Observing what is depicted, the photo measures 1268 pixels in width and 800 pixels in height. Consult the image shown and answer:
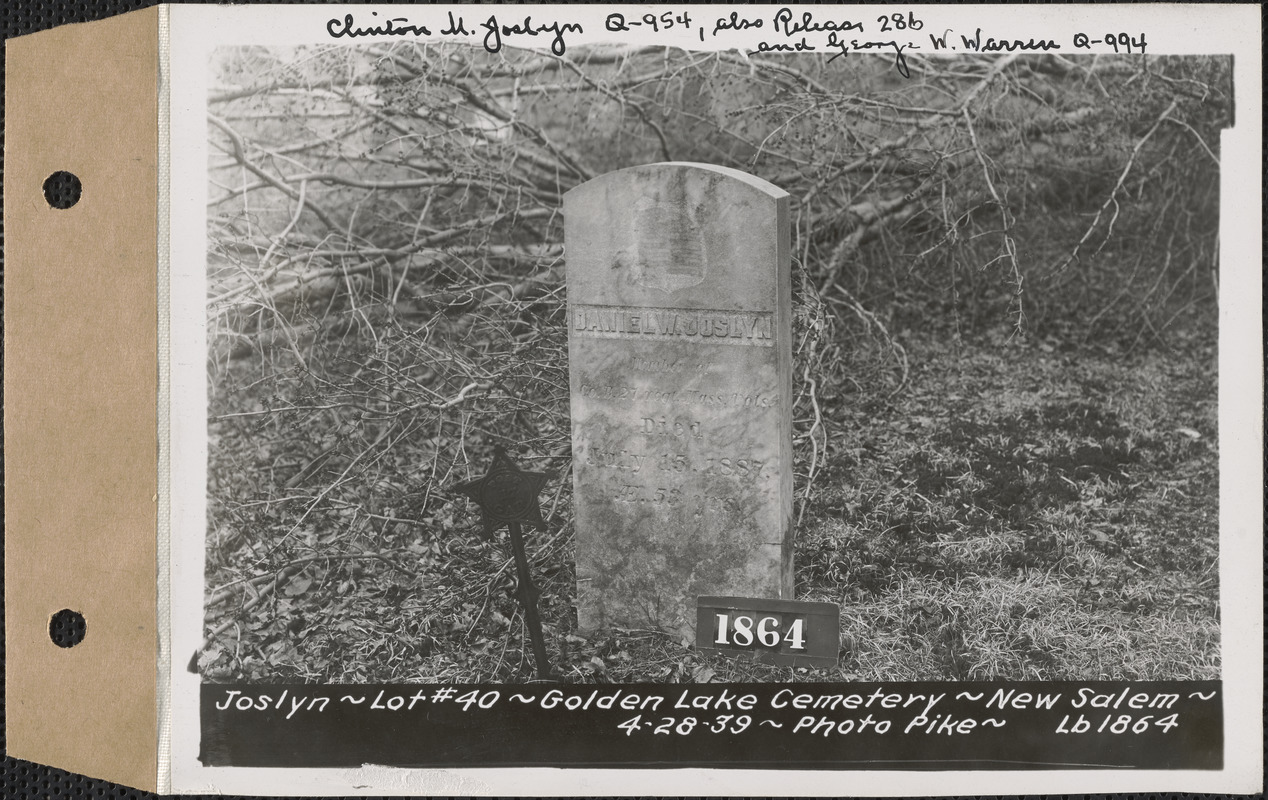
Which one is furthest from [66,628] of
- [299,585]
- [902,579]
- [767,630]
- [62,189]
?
[902,579]

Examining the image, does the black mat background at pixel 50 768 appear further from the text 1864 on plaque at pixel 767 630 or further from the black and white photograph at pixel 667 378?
the text 1864 on plaque at pixel 767 630

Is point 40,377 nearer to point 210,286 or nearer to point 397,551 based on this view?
point 210,286

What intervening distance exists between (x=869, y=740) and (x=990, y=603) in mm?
600

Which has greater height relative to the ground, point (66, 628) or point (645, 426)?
point (645, 426)

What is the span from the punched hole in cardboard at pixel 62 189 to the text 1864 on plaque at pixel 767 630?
2.37 metres

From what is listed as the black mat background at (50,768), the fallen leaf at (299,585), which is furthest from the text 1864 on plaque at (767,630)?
the fallen leaf at (299,585)

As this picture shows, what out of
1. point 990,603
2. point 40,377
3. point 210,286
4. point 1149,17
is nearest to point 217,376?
point 210,286

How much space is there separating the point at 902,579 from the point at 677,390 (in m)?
1.02

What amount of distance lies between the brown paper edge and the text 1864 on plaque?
1.76 m

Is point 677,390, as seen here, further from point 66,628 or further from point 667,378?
point 66,628

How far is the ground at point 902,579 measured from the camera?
3123mm

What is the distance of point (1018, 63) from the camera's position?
10.2 feet

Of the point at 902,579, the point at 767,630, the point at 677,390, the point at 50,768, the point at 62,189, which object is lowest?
the point at 50,768

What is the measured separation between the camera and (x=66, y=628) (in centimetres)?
307
